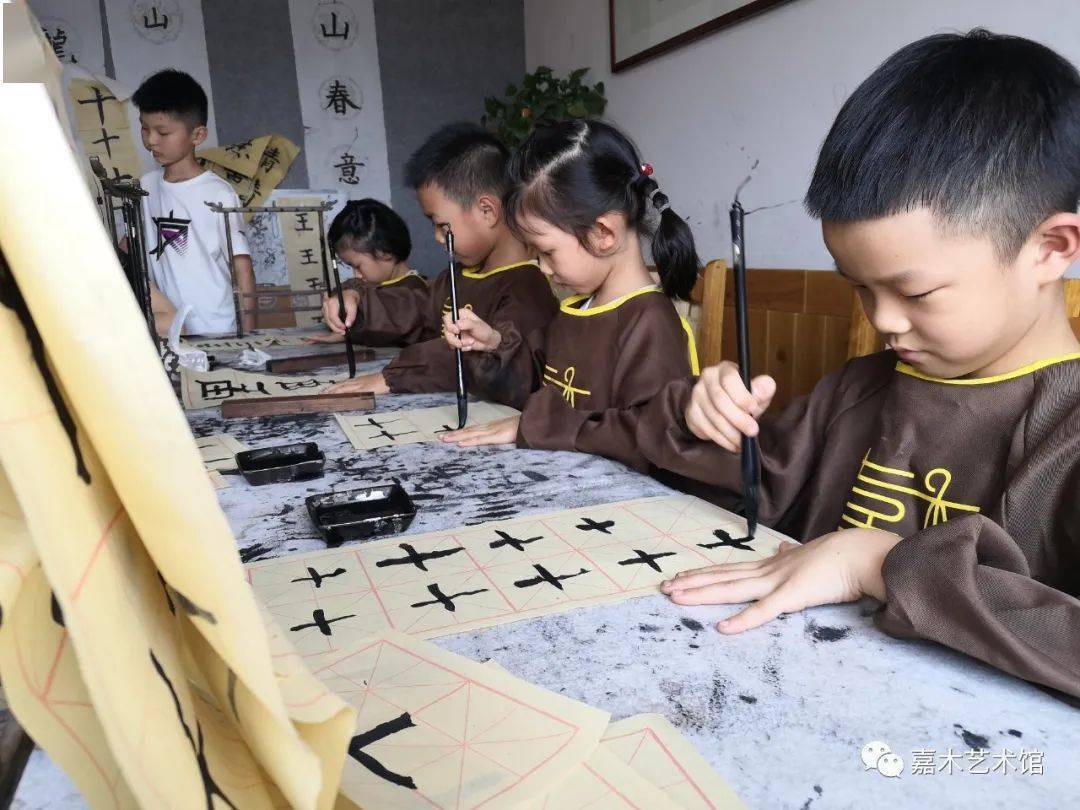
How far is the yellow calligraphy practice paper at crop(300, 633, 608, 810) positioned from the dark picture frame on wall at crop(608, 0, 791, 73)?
1.78m

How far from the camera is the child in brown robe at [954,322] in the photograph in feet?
1.65

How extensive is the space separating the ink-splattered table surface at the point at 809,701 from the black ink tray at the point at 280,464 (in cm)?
41

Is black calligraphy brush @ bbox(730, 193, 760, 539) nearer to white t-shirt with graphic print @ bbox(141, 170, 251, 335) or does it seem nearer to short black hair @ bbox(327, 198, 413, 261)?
short black hair @ bbox(327, 198, 413, 261)

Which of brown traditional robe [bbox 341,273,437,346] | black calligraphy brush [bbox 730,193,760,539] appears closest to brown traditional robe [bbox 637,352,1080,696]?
black calligraphy brush [bbox 730,193,760,539]

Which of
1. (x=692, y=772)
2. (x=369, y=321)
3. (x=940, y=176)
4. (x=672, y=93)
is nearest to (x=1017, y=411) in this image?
(x=940, y=176)

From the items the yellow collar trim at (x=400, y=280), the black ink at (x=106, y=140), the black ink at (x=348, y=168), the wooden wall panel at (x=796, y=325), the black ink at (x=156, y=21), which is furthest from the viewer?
the black ink at (x=348, y=168)

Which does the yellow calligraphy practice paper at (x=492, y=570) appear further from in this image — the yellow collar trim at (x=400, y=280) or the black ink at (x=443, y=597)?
the yellow collar trim at (x=400, y=280)

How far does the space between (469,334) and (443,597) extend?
78 centimetres

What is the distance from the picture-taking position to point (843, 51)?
159cm

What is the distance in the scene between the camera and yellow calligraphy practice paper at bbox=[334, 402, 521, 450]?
0.99 meters

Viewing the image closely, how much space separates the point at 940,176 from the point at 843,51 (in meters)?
1.19

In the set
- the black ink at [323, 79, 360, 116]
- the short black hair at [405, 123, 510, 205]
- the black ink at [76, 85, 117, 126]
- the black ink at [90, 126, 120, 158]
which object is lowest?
the short black hair at [405, 123, 510, 205]

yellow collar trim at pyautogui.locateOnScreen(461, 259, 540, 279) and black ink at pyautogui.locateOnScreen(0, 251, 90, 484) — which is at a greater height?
black ink at pyautogui.locateOnScreen(0, 251, 90, 484)

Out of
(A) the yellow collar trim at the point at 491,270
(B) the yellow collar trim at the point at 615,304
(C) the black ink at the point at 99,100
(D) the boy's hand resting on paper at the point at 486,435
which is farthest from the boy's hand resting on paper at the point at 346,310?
(C) the black ink at the point at 99,100
